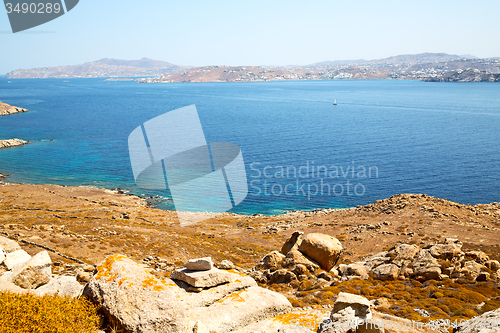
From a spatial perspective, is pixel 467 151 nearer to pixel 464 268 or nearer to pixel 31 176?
pixel 464 268

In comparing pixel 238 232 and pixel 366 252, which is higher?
pixel 366 252

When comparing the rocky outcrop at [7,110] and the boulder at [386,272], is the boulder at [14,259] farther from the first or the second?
the rocky outcrop at [7,110]

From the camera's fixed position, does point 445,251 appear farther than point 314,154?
No

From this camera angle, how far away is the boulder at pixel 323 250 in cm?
2230

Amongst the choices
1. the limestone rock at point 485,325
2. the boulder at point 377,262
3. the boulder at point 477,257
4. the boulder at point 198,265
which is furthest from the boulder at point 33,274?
the boulder at point 477,257

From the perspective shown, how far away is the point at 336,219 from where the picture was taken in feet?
129

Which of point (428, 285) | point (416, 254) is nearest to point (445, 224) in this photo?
point (416, 254)

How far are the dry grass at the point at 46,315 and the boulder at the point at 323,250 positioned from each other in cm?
1614

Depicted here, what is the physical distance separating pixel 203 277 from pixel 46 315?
463 centimetres

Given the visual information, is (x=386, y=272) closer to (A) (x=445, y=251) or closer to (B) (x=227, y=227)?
(A) (x=445, y=251)

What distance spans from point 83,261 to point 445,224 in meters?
31.5

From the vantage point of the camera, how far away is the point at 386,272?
19.0 metres

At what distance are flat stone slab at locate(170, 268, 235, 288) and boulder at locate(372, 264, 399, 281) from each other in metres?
10.9

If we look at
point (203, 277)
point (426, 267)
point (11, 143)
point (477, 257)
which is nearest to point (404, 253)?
point (426, 267)
